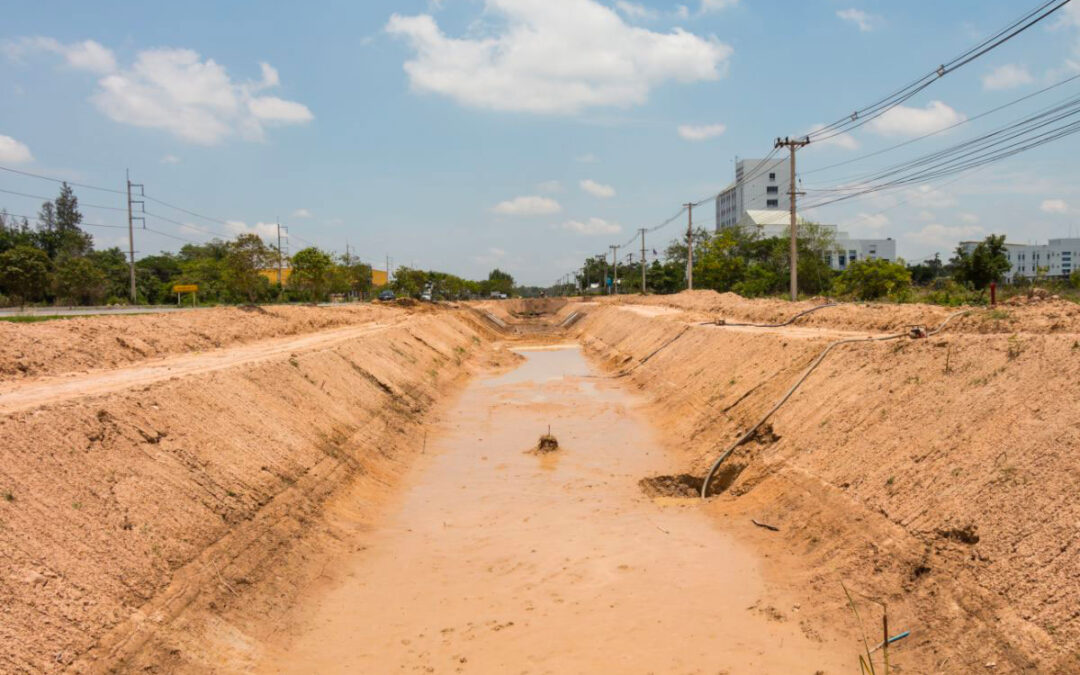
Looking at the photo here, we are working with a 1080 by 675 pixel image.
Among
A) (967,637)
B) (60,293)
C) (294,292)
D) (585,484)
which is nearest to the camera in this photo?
(967,637)

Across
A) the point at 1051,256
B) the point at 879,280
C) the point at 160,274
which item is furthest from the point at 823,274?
the point at 1051,256

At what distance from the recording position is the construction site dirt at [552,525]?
6711mm

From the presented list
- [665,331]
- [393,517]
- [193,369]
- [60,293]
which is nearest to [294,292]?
[60,293]

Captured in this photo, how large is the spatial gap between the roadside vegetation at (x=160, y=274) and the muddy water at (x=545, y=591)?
32899mm

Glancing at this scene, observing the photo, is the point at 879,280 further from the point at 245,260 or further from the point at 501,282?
the point at 501,282

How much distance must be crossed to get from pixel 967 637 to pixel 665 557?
4563 millimetres

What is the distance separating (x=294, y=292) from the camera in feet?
234

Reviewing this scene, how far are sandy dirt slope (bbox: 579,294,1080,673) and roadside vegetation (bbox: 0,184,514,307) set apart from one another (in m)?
36.0

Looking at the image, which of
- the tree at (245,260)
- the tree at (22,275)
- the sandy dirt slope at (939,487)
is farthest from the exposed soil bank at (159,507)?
the tree at (22,275)

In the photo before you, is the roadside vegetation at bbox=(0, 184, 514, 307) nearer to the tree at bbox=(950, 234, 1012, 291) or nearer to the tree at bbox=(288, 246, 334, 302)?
the tree at bbox=(288, 246, 334, 302)

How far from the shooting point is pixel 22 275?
46438mm

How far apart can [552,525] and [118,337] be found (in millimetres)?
14002

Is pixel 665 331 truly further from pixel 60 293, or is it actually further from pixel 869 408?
pixel 60 293

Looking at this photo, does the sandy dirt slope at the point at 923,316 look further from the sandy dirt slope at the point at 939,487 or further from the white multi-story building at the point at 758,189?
the white multi-story building at the point at 758,189
